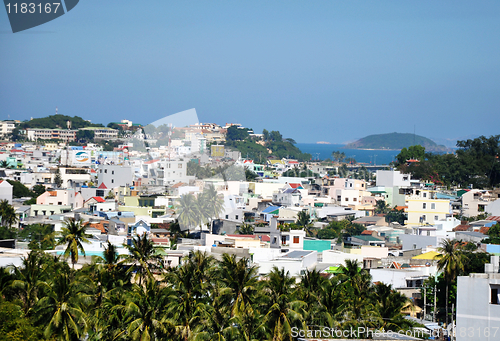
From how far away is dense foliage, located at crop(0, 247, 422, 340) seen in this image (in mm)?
11016

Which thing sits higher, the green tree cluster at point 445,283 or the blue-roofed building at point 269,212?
the blue-roofed building at point 269,212

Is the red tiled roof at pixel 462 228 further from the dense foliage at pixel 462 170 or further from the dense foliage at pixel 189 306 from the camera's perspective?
the dense foliage at pixel 462 170

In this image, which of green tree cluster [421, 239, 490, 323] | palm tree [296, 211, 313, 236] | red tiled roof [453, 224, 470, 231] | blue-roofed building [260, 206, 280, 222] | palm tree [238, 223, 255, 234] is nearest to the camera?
green tree cluster [421, 239, 490, 323]

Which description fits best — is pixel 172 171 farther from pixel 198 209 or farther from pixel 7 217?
pixel 7 217

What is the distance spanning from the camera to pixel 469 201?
3625 centimetres

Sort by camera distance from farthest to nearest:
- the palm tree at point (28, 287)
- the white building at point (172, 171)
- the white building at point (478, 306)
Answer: the white building at point (172, 171)
the palm tree at point (28, 287)
the white building at point (478, 306)

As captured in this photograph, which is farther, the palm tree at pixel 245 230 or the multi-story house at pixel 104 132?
the multi-story house at pixel 104 132

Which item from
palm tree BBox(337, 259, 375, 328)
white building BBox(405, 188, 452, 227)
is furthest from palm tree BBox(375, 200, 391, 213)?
palm tree BBox(337, 259, 375, 328)

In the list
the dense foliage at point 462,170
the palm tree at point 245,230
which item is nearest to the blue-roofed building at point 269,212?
the palm tree at point 245,230

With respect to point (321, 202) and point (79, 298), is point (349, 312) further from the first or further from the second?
point (321, 202)

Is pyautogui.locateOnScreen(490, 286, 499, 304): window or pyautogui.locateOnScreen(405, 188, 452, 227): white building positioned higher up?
pyautogui.locateOnScreen(405, 188, 452, 227): white building

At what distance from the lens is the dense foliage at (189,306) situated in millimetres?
11016

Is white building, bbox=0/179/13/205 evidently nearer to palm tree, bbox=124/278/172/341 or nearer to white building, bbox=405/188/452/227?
white building, bbox=405/188/452/227

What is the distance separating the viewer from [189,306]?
1160 cm
